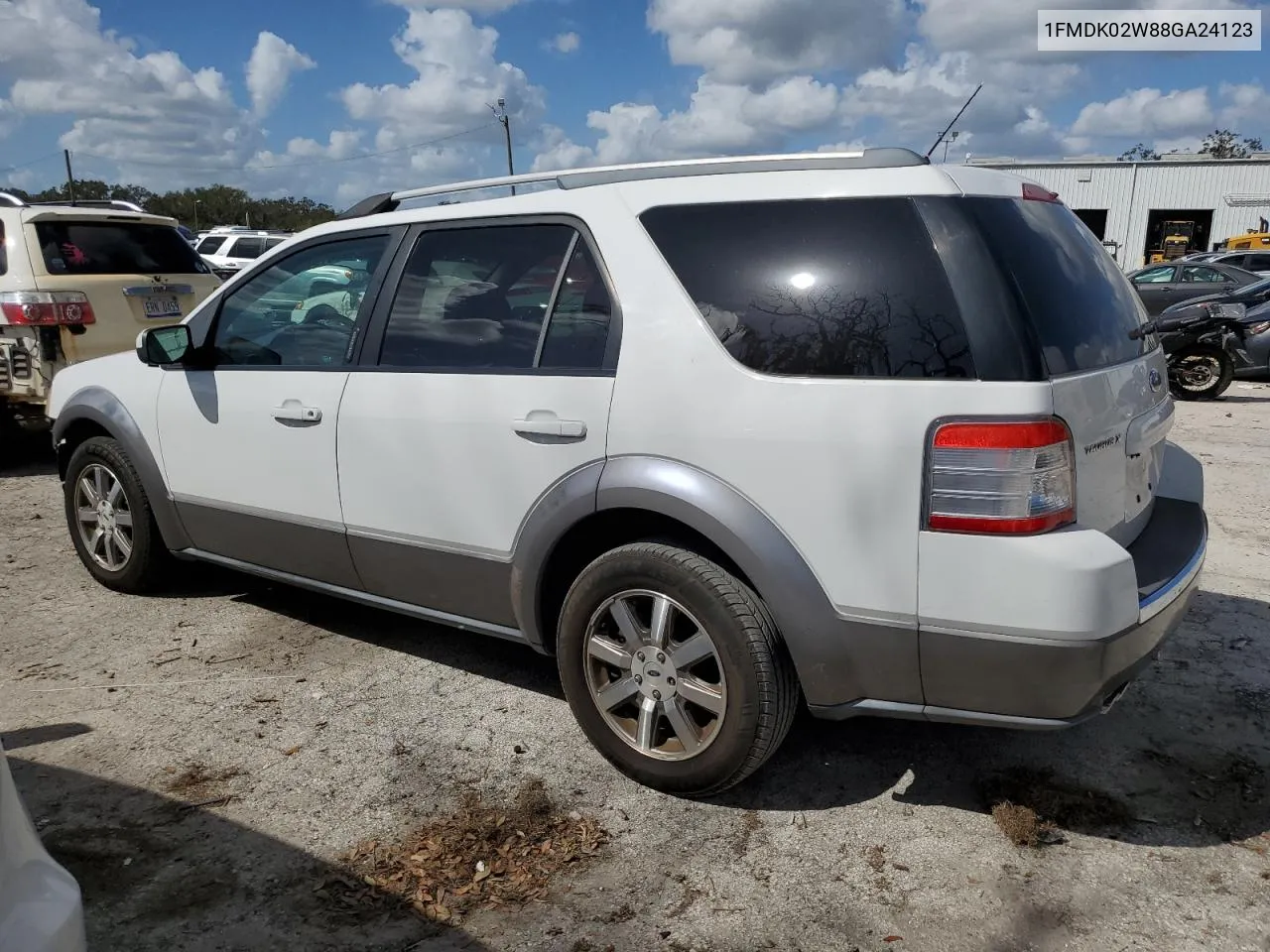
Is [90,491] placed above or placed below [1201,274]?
above

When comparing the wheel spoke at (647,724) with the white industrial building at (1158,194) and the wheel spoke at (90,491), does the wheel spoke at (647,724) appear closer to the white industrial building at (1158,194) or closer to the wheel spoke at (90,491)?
the wheel spoke at (90,491)

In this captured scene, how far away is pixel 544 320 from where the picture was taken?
3182 millimetres

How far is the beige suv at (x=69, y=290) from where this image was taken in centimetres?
684

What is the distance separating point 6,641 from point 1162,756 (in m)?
4.73

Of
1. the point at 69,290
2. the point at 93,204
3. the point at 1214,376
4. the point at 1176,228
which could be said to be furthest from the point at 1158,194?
the point at 69,290

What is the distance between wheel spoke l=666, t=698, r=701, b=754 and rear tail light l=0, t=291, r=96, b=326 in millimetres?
6045

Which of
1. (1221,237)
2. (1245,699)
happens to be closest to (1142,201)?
(1221,237)

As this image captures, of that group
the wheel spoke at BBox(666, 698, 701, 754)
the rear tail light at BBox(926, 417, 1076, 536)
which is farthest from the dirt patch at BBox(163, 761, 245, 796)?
the rear tail light at BBox(926, 417, 1076, 536)

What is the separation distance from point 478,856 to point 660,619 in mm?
849

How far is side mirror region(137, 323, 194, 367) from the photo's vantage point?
162 inches

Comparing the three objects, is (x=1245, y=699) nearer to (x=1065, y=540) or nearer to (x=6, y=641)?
(x=1065, y=540)

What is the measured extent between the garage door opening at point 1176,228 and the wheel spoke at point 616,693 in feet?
138

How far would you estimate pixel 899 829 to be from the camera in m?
2.89

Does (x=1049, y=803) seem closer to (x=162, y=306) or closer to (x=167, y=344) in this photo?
(x=167, y=344)
